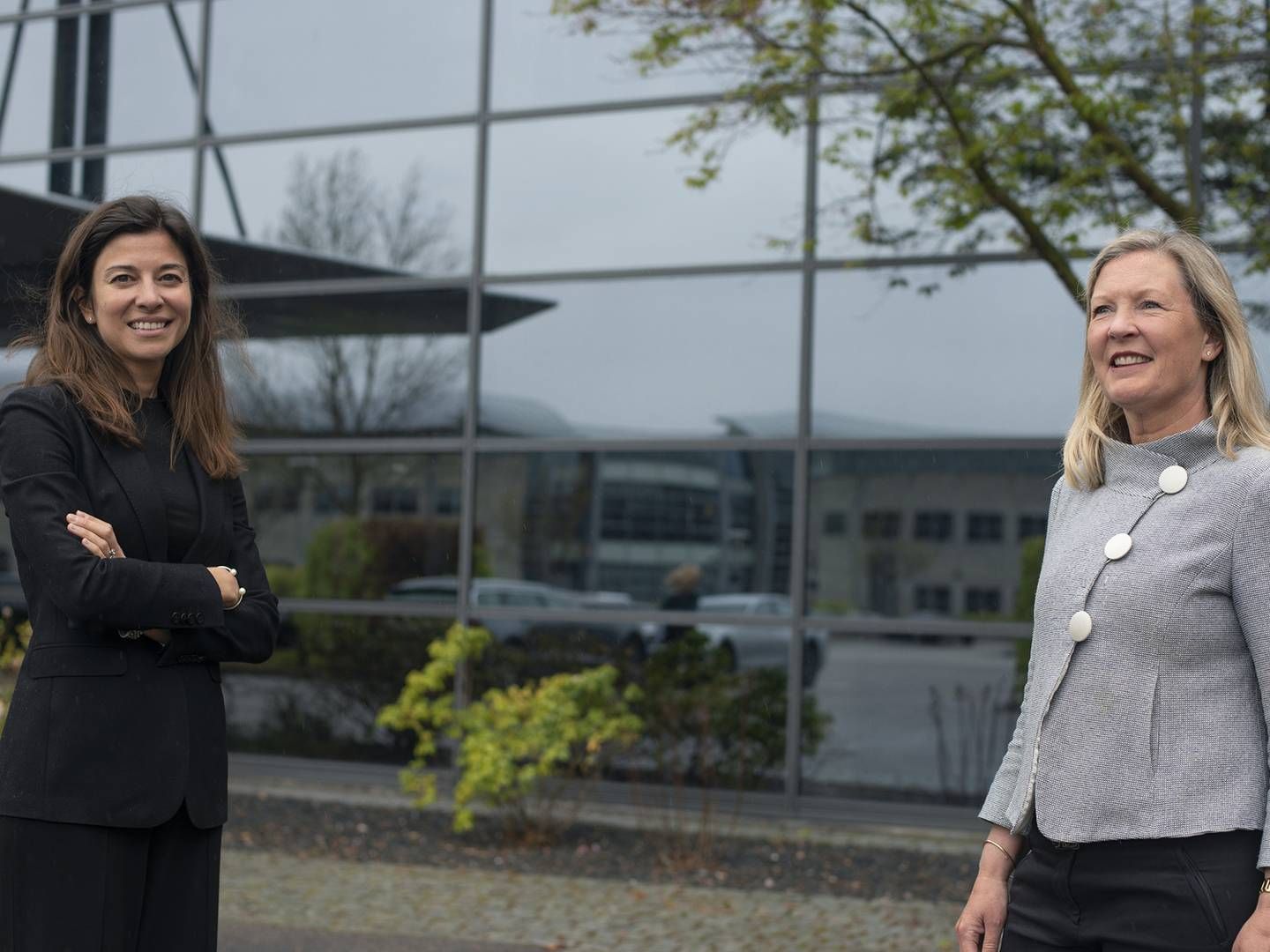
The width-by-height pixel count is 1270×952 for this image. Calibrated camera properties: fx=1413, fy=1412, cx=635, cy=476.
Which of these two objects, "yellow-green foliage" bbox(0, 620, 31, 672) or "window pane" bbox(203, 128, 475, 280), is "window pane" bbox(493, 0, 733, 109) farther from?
"yellow-green foliage" bbox(0, 620, 31, 672)

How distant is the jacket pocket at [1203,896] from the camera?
1929 millimetres

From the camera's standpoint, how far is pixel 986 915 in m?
2.25

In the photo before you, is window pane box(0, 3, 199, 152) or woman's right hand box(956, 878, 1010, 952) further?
window pane box(0, 3, 199, 152)

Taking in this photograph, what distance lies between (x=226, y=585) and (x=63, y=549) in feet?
0.97

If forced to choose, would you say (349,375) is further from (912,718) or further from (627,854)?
(912,718)

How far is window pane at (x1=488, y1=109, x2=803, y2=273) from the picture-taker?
8.70 metres


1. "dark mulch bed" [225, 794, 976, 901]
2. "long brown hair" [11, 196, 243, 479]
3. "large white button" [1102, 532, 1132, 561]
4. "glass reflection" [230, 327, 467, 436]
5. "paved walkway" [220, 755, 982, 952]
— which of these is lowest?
"dark mulch bed" [225, 794, 976, 901]

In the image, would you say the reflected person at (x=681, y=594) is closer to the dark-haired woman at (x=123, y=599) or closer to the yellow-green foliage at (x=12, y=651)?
the yellow-green foliage at (x=12, y=651)

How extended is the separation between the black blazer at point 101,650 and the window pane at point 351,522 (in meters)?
6.78

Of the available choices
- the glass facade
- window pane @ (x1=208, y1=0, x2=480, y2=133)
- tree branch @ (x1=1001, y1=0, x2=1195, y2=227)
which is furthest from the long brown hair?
window pane @ (x1=208, y1=0, x2=480, y2=133)

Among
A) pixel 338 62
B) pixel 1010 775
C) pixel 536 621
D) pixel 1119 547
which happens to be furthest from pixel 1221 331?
pixel 338 62

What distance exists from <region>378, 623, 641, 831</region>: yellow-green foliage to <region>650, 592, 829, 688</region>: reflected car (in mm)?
852

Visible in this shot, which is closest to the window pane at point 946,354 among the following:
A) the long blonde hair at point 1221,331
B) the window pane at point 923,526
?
the window pane at point 923,526

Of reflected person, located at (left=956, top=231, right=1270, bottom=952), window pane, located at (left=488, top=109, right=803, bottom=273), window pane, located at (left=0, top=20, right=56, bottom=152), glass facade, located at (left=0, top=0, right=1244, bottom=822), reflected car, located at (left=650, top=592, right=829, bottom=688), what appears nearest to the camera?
reflected person, located at (left=956, top=231, right=1270, bottom=952)
